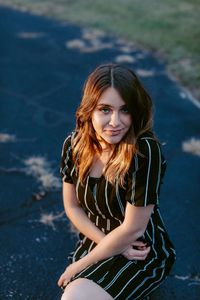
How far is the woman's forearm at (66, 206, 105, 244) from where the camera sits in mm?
2264

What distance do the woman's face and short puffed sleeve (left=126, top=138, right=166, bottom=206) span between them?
10 cm

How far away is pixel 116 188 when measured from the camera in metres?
2.08

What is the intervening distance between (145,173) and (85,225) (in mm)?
438

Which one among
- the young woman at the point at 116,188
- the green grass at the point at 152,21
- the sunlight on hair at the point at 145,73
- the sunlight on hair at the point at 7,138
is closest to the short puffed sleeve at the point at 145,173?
the young woman at the point at 116,188

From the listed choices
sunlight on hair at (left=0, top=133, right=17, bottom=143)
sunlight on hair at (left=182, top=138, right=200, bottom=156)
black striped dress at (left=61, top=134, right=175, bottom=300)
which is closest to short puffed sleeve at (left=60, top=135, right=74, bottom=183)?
black striped dress at (left=61, top=134, right=175, bottom=300)

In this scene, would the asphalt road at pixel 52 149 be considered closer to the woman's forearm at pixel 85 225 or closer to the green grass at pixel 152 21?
the green grass at pixel 152 21

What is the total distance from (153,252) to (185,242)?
0.76m

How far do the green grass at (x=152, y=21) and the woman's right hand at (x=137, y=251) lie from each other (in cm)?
313

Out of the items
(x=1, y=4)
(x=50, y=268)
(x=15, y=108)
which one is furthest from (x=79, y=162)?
(x=1, y=4)

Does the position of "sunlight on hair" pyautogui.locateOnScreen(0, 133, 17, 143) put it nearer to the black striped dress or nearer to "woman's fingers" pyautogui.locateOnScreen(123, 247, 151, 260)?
the black striped dress

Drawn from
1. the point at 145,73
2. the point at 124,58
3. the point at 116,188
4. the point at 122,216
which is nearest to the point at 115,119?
the point at 116,188

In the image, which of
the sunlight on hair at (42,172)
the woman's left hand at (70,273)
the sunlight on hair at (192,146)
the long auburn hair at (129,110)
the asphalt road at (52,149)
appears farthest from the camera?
the sunlight on hair at (192,146)

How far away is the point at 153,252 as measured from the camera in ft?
7.27

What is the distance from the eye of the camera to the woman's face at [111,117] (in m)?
1.99
